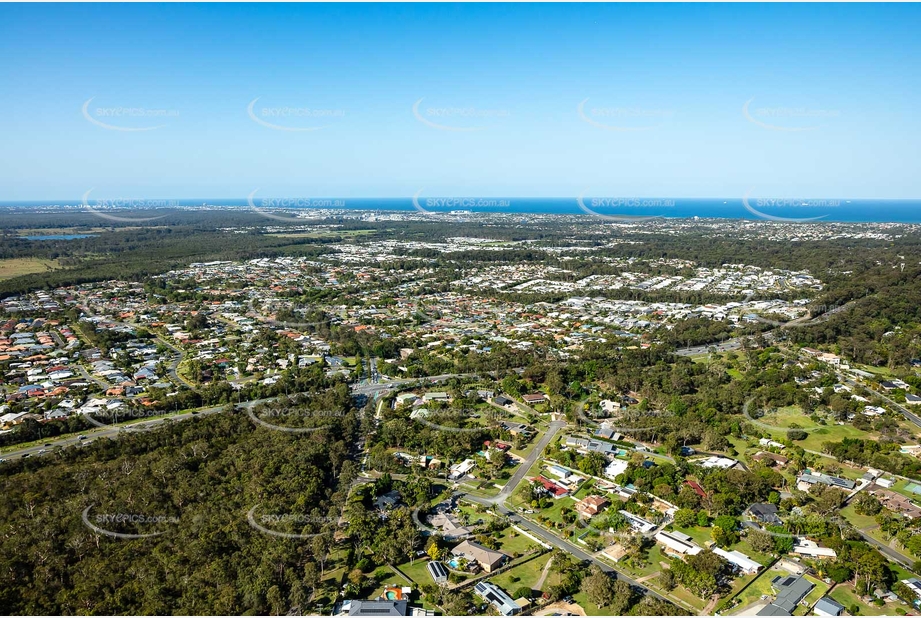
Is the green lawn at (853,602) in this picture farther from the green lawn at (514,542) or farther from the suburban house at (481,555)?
the suburban house at (481,555)

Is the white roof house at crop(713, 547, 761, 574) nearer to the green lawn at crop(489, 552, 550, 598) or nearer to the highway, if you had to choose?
the green lawn at crop(489, 552, 550, 598)

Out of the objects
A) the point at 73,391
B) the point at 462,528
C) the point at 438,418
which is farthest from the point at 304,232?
the point at 462,528

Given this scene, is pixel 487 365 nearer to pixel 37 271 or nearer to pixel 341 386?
pixel 341 386

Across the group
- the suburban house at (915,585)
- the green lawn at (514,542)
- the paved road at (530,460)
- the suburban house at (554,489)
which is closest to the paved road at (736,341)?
the paved road at (530,460)

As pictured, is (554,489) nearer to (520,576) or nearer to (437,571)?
(520,576)

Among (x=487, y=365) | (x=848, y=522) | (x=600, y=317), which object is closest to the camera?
(x=848, y=522)

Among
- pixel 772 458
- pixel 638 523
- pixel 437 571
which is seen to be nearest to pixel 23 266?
pixel 437 571
